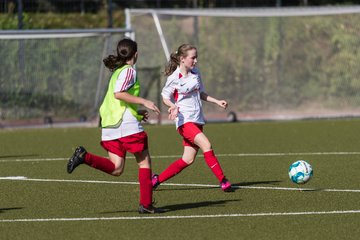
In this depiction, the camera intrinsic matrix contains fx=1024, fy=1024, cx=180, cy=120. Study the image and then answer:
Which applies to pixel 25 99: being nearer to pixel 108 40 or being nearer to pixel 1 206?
pixel 108 40

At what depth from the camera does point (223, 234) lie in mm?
8984

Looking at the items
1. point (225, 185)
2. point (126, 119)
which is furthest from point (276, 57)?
point (126, 119)

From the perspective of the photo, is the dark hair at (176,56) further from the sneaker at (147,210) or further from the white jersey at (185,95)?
the sneaker at (147,210)

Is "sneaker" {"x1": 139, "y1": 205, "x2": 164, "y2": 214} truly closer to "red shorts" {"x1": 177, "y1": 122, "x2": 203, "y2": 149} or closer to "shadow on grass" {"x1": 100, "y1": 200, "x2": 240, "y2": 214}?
"shadow on grass" {"x1": 100, "y1": 200, "x2": 240, "y2": 214}

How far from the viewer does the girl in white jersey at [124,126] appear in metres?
10.1

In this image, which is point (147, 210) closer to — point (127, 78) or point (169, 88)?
point (127, 78)

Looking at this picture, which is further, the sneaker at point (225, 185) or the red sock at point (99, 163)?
the sneaker at point (225, 185)

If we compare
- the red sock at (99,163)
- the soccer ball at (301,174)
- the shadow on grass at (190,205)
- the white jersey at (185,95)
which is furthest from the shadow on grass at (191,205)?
the white jersey at (185,95)

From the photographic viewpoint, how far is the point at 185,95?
12.3m

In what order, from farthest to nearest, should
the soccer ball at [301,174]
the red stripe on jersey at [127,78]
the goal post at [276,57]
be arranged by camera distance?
the goal post at [276,57] < the soccer ball at [301,174] < the red stripe on jersey at [127,78]

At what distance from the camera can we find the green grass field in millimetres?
9266

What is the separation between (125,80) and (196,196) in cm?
213

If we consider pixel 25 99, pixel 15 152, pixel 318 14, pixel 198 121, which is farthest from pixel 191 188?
pixel 318 14

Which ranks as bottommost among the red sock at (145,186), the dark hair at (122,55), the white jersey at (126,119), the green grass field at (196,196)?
the green grass field at (196,196)
